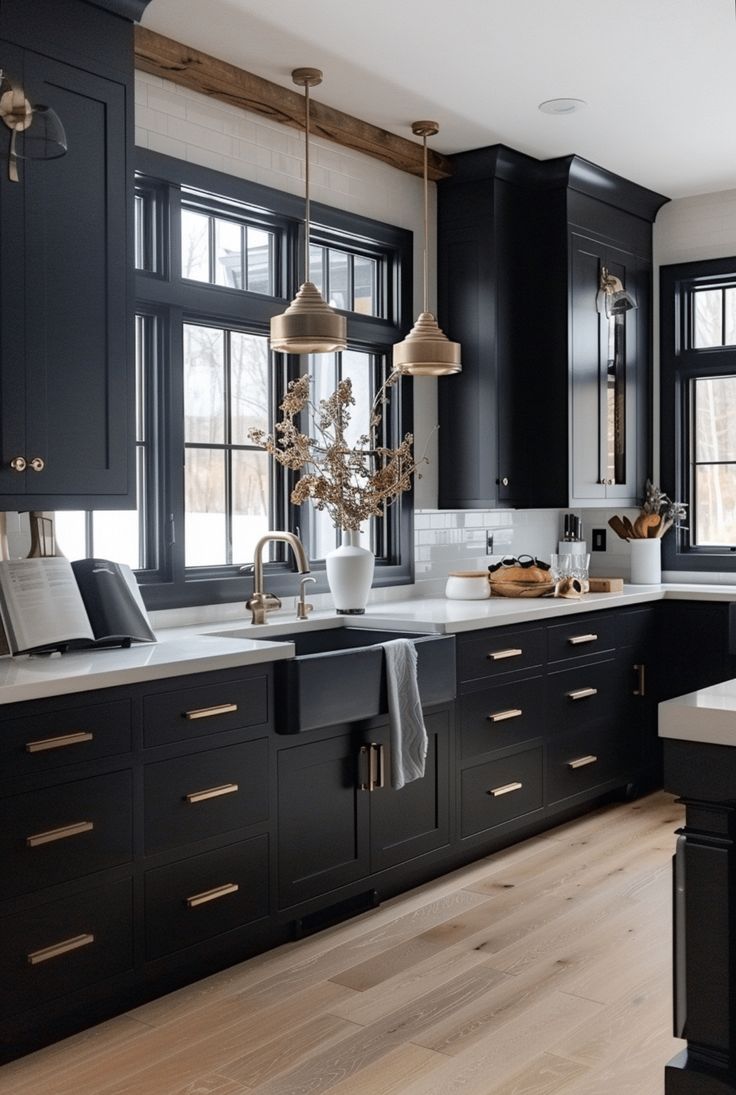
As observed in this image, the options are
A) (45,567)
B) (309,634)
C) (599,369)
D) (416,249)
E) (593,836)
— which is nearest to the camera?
(45,567)

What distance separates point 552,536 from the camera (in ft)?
19.5

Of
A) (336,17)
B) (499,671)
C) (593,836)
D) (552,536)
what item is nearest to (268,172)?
(336,17)

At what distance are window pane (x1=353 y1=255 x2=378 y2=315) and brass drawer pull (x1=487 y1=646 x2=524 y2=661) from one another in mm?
1592

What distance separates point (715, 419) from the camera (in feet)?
19.2

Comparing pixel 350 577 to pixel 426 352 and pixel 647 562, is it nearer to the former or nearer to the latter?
pixel 426 352

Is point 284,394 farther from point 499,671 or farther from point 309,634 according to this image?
point 499,671

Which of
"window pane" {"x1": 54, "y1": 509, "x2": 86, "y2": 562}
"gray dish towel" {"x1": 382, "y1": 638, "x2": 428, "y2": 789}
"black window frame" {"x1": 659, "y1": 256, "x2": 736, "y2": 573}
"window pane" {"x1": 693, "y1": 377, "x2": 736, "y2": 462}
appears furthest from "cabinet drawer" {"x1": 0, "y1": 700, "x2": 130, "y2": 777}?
"window pane" {"x1": 693, "y1": 377, "x2": 736, "y2": 462}

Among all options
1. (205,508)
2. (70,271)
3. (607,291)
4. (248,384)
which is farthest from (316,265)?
(70,271)

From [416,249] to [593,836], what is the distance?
2.62 meters

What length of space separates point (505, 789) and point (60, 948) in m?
2.04

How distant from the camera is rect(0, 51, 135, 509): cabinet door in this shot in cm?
297

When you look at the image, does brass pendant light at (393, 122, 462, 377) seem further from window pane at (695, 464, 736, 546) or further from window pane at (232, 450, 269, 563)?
window pane at (695, 464, 736, 546)

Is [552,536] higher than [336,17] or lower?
lower

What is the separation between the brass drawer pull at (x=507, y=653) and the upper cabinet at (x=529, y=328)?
2.95 feet
